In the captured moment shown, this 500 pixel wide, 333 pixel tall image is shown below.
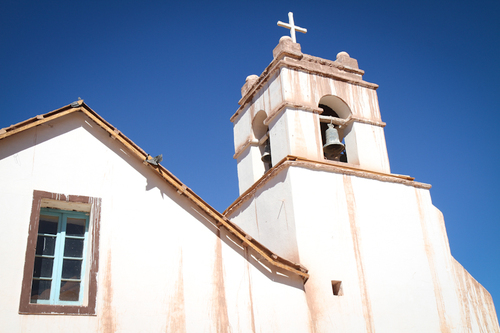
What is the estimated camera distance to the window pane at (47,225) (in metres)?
8.24

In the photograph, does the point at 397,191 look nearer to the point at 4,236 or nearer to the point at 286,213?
the point at 286,213

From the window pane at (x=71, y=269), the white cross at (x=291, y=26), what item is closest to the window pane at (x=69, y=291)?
the window pane at (x=71, y=269)

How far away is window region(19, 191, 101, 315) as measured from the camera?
7641 mm

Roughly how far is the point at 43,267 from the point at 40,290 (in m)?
0.34

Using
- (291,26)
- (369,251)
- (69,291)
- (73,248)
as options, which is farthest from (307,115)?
(69,291)

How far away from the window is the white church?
20mm

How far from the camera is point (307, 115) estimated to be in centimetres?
1188

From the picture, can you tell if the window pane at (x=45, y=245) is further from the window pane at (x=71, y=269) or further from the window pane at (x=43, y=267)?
the window pane at (x=71, y=269)

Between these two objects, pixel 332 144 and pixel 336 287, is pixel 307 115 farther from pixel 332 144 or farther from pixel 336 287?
pixel 336 287

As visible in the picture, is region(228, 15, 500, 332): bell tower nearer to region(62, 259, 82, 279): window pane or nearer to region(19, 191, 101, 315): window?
region(19, 191, 101, 315): window

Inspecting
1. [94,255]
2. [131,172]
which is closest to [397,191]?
[131,172]

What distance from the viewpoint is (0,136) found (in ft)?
26.6

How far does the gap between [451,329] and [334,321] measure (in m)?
2.68

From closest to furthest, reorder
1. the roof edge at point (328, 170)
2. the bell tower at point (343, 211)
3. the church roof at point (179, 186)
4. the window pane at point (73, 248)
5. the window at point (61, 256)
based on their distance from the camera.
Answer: the window at point (61, 256) → the window pane at point (73, 248) → the church roof at point (179, 186) → the bell tower at point (343, 211) → the roof edge at point (328, 170)
